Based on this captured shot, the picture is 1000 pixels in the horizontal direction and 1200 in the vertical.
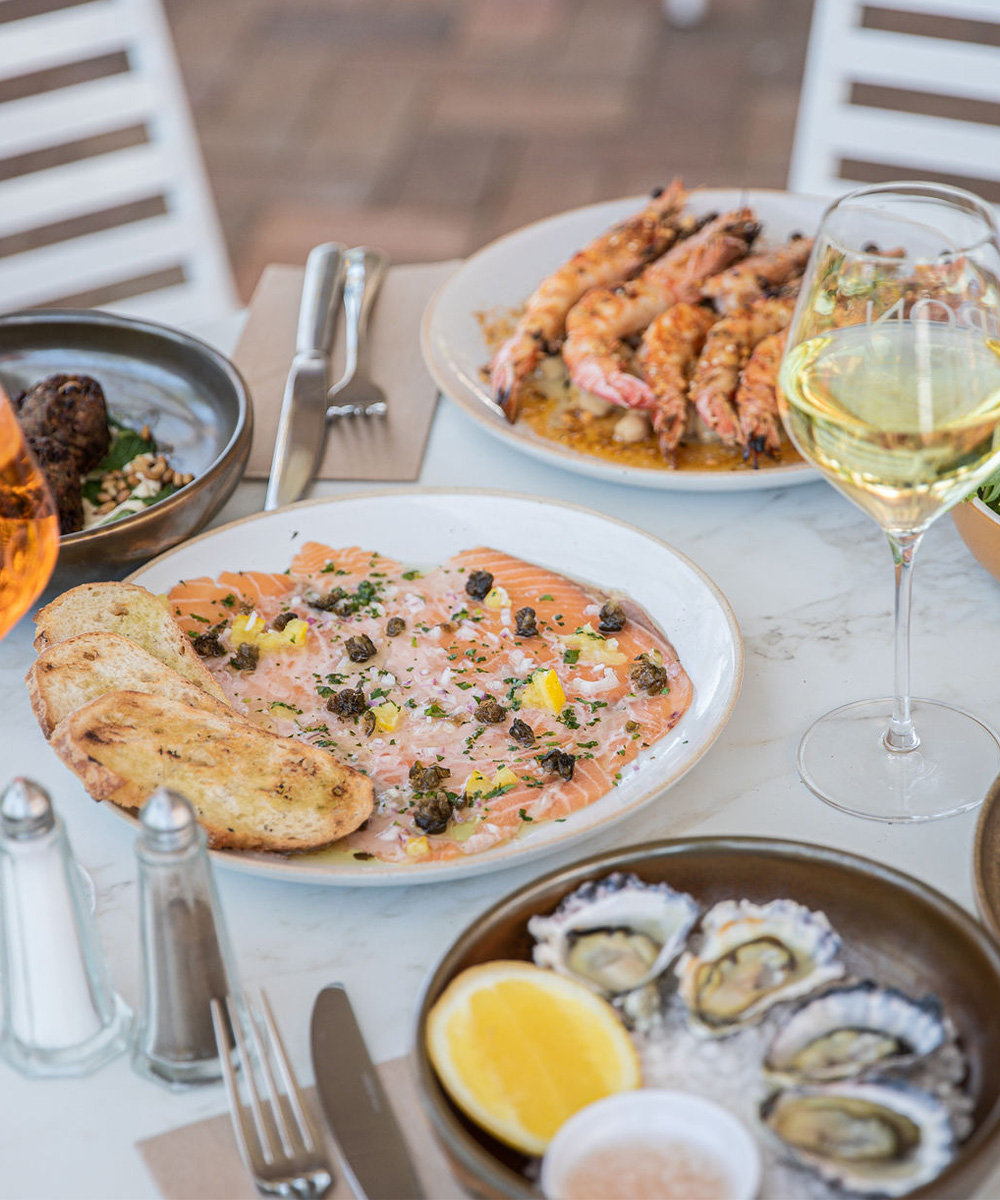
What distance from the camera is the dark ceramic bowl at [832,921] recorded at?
799 millimetres

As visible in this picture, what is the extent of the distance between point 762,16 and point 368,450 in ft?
16.1

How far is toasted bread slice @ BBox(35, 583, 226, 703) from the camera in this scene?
1.27m

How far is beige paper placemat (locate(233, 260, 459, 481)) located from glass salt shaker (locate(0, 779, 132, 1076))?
2.76 feet

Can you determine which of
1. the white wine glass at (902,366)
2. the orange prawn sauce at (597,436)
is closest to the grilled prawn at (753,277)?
the orange prawn sauce at (597,436)

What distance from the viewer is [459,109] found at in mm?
5324

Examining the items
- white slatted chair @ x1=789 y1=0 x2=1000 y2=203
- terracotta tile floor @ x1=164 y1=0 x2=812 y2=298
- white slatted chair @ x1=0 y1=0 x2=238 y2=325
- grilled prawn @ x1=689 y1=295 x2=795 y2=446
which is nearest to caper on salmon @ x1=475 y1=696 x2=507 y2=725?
grilled prawn @ x1=689 y1=295 x2=795 y2=446

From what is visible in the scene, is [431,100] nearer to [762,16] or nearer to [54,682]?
[762,16]

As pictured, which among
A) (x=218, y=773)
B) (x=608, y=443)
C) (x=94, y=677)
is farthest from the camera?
(x=608, y=443)

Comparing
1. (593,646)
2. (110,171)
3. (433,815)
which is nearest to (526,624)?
(593,646)

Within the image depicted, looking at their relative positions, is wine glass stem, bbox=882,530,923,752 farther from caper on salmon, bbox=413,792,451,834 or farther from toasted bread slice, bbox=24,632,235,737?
toasted bread slice, bbox=24,632,235,737

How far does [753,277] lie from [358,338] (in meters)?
0.57

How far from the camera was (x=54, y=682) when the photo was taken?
1.18m

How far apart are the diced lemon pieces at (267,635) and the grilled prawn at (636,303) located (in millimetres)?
578

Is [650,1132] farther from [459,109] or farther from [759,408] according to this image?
[459,109]
